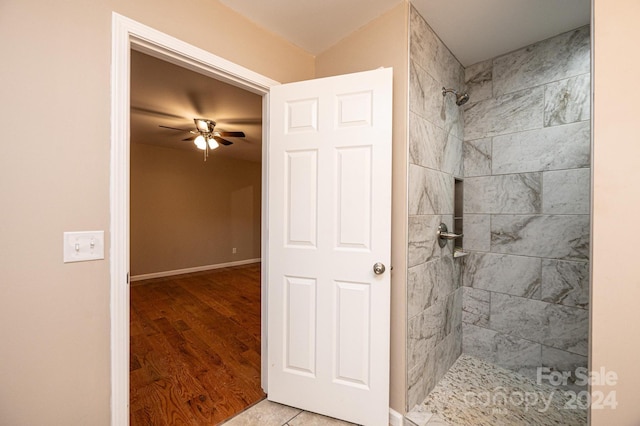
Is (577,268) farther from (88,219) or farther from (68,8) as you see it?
(68,8)

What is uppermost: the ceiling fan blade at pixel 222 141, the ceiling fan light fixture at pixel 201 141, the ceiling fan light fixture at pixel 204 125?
the ceiling fan light fixture at pixel 204 125

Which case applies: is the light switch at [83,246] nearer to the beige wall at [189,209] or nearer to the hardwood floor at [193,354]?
the hardwood floor at [193,354]

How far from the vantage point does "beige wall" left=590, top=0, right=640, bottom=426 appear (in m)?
0.84

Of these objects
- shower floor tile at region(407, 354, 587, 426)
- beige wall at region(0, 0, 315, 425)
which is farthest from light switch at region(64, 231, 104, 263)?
shower floor tile at region(407, 354, 587, 426)

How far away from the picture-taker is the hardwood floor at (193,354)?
5.37 feet

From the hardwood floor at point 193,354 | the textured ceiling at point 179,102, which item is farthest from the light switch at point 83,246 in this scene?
the textured ceiling at point 179,102

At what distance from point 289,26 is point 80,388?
7.46ft

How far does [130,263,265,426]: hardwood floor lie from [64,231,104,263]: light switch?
1164 mm

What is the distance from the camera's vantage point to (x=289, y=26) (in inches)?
66.5

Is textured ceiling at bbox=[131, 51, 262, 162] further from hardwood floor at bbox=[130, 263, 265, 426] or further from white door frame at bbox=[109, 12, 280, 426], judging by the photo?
hardwood floor at bbox=[130, 263, 265, 426]

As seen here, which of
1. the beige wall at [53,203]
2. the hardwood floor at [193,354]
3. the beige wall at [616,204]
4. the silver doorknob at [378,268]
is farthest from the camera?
the hardwood floor at [193,354]

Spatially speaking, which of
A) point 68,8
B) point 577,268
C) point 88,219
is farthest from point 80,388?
point 577,268

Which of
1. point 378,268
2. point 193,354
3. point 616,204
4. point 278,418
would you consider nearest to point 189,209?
point 193,354

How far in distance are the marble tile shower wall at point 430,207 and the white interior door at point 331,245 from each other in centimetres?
22
